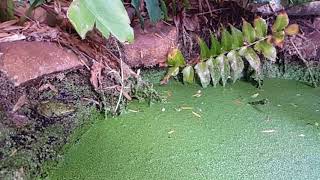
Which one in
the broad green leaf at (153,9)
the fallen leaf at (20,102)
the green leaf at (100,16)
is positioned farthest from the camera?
the broad green leaf at (153,9)

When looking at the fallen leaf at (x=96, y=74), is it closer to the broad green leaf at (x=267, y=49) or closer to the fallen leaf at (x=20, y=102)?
the fallen leaf at (x=20, y=102)

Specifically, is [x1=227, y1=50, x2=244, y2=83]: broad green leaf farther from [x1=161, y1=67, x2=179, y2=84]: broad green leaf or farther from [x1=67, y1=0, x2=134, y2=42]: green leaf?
[x1=67, y1=0, x2=134, y2=42]: green leaf

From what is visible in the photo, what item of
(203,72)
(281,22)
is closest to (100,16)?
(203,72)

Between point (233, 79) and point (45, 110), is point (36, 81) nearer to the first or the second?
point (45, 110)

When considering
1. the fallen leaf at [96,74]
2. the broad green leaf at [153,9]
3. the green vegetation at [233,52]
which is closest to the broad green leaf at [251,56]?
the green vegetation at [233,52]

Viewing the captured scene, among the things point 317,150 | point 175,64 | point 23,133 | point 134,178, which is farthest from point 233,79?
point 23,133

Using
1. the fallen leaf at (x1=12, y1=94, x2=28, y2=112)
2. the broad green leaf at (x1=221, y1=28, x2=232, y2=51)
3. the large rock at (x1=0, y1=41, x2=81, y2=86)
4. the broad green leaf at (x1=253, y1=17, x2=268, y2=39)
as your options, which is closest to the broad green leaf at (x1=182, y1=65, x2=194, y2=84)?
the broad green leaf at (x1=221, y1=28, x2=232, y2=51)

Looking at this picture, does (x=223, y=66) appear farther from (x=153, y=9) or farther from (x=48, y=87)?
(x=48, y=87)
